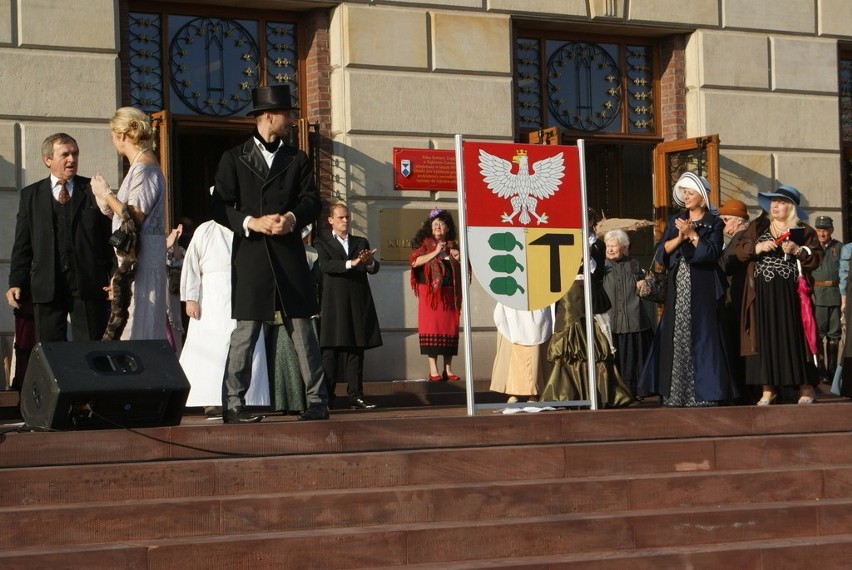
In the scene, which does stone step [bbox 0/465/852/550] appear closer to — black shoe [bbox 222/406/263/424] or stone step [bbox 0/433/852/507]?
stone step [bbox 0/433/852/507]

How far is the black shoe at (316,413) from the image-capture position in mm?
9805

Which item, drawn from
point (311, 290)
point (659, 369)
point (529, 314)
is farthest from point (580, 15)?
point (311, 290)

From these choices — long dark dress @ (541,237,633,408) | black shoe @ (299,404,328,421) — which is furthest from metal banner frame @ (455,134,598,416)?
black shoe @ (299,404,328,421)

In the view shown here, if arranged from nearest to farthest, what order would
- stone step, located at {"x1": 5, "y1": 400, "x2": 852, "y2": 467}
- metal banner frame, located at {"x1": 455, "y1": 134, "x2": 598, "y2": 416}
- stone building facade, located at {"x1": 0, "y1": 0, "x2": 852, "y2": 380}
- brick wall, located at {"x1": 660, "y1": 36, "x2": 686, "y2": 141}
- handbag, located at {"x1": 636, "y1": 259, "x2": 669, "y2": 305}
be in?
1. stone step, located at {"x1": 5, "y1": 400, "x2": 852, "y2": 467}
2. metal banner frame, located at {"x1": 455, "y1": 134, "x2": 598, "y2": 416}
3. handbag, located at {"x1": 636, "y1": 259, "x2": 669, "y2": 305}
4. stone building facade, located at {"x1": 0, "y1": 0, "x2": 852, "y2": 380}
5. brick wall, located at {"x1": 660, "y1": 36, "x2": 686, "y2": 141}

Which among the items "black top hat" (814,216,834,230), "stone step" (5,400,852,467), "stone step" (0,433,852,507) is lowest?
"stone step" (0,433,852,507)

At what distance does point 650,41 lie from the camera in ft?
58.9

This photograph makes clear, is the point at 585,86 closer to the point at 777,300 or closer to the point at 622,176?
the point at 622,176

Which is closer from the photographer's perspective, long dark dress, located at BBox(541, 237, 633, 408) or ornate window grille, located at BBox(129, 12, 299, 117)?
long dark dress, located at BBox(541, 237, 633, 408)

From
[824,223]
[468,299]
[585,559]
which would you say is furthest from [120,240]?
[824,223]

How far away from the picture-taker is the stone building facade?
574 inches

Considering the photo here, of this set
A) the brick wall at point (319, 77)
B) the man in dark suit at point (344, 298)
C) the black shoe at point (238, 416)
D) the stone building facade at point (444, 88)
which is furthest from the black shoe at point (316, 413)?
the brick wall at point (319, 77)

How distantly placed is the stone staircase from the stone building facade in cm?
609

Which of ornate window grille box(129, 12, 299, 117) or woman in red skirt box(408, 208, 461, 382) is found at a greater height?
ornate window grille box(129, 12, 299, 117)

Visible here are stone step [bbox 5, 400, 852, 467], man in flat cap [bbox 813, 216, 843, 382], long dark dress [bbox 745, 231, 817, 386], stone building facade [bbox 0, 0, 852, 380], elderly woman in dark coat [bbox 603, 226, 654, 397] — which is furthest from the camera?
man in flat cap [bbox 813, 216, 843, 382]
